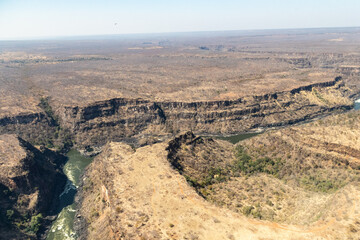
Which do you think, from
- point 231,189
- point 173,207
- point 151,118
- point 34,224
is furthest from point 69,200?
point 151,118

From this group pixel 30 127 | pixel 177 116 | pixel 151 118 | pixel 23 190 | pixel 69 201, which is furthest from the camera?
pixel 177 116

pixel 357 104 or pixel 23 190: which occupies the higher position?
pixel 23 190

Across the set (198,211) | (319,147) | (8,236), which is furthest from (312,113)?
(8,236)

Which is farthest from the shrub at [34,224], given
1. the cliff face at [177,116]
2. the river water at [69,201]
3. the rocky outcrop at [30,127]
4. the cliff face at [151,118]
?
the rocky outcrop at [30,127]

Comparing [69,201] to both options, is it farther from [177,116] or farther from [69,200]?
[177,116]

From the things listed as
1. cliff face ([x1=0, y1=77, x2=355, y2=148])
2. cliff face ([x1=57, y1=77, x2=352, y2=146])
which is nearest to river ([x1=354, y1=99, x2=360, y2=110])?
cliff face ([x1=0, y1=77, x2=355, y2=148])

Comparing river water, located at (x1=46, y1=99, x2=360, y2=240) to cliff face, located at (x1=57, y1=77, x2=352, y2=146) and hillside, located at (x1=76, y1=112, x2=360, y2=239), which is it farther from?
cliff face, located at (x1=57, y1=77, x2=352, y2=146)
